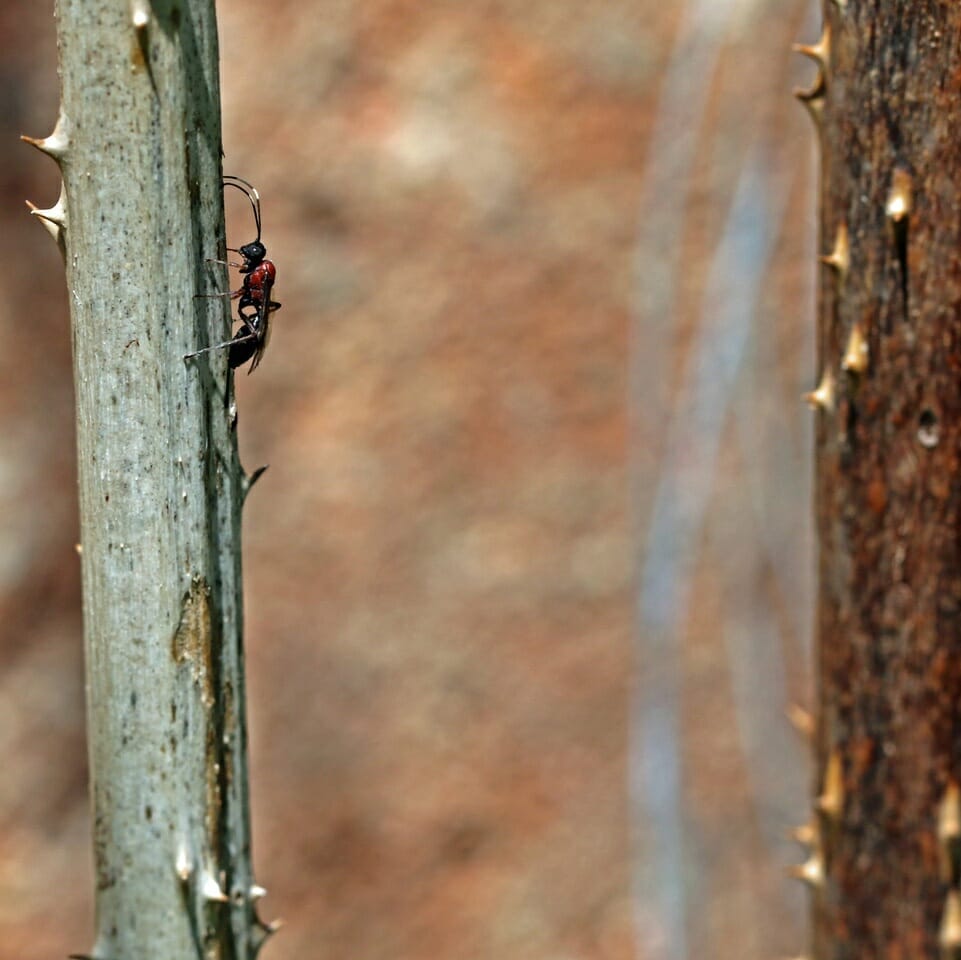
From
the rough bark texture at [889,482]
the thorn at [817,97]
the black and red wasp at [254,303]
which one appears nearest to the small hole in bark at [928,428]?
the rough bark texture at [889,482]

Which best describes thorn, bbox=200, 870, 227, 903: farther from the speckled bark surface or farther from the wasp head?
the wasp head

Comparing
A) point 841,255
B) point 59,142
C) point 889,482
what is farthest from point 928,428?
point 59,142

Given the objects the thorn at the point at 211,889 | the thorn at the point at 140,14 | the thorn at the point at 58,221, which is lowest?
the thorn at the point at 211,889

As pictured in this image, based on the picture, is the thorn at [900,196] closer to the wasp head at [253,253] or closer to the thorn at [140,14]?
the wasp head at [253,253]

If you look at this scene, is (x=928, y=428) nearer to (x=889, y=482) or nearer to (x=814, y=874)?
(x=889, y=482)

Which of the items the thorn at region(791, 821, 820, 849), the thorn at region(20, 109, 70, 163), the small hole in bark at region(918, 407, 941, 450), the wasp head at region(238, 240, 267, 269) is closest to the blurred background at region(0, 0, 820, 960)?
the thorn at region(791, 821, 820, 849)

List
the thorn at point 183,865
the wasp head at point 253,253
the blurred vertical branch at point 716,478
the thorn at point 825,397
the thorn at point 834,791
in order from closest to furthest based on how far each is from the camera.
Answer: the thorn at point 183,865
the wasp head at point 253,253
the thorn at point 825,397
the thorn at point 834,791
the blurred vertical branch at point 716,478

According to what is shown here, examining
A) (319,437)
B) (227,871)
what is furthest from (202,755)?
(319,437)

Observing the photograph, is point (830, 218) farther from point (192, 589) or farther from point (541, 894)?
point (541, 894)
